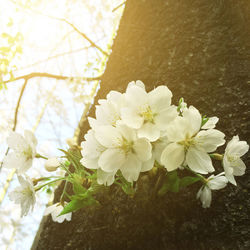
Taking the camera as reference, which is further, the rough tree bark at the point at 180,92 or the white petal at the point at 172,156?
the rough tree bark at the point at 180,92

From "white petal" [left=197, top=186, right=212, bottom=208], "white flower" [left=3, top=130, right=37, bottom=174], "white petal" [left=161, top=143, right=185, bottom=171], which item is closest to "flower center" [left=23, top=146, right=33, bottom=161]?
"white flower" [left=3, top=130, right=37, bottom=174]

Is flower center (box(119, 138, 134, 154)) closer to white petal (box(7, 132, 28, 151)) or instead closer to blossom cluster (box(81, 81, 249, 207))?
blossom cluster (box(81, 81, 249, 207))

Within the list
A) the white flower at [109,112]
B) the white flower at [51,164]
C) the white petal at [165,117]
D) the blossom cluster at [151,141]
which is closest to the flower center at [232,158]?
the blossom cluster at [151,141]

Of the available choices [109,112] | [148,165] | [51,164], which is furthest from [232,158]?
[51,164]

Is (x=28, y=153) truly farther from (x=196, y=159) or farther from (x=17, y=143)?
(x=196, y=159)

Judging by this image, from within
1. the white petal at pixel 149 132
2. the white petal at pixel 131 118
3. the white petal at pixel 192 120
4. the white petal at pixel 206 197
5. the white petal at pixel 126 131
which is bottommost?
the white petal at pixel 206 197

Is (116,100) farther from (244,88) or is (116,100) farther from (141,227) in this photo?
(244,88)

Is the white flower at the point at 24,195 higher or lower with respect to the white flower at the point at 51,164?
lower

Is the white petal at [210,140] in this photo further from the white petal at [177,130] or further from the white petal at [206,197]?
the white petal at [206,197]
